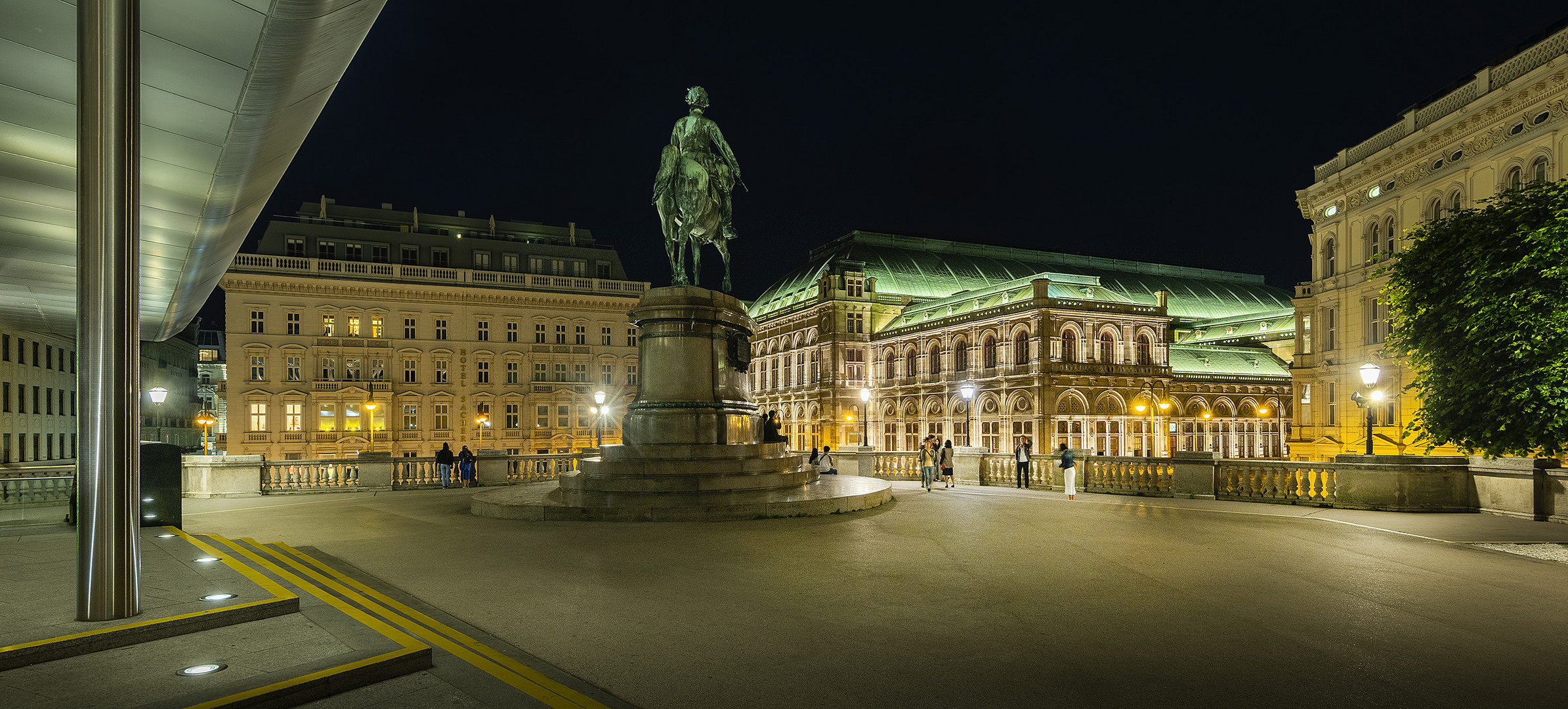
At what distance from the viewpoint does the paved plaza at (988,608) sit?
20.1 feet

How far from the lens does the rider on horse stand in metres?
20.5

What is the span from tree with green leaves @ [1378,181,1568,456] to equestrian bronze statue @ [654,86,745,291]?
16.8 metres

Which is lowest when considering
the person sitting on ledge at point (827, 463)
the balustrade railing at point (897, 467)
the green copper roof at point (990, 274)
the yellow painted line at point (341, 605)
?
the balustrade railing at point (897, 467)

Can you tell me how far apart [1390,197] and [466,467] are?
49.3m

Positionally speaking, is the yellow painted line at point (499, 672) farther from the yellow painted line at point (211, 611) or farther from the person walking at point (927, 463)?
the person walking at point (927, 463)

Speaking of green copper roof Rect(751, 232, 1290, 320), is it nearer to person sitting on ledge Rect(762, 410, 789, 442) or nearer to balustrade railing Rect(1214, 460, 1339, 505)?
balustrade railing Rect(1214, 460, 1339, 505)

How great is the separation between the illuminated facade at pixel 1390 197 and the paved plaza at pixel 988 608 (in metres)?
26.5

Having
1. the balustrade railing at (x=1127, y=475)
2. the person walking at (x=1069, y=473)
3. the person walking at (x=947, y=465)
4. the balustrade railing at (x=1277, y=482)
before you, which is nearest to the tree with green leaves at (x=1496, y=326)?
the balustrade railing at (x=1277, y=482)

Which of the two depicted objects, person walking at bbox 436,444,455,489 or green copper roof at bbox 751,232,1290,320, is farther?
green copper roof at bbox 751,232,1290,320

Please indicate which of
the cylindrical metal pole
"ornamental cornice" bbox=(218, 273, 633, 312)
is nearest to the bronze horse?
the cylindrical metal pole

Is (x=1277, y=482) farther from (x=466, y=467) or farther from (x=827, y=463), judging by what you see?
(x=466, y=467)

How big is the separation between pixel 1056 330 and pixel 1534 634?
5258 centimetres

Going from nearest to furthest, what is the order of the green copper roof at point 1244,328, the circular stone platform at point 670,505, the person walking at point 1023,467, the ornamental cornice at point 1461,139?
the circular stone platform at point 670,505 < the person walking at point 1023,467 < the ornamental cornice at point 1461,139 < the green copper roof at point 1244,328

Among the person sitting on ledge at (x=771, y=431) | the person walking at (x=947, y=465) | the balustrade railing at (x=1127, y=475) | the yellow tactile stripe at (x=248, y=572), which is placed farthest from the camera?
the person walking at (x=947, y=465)
